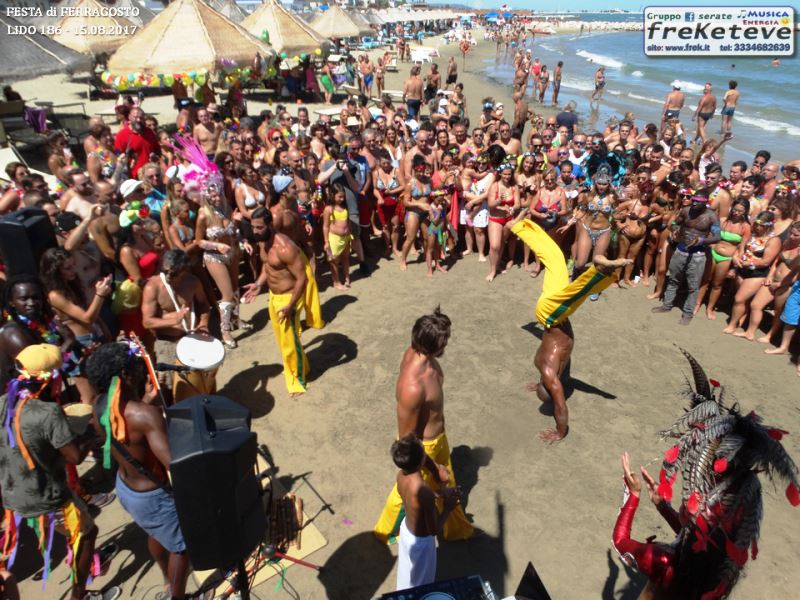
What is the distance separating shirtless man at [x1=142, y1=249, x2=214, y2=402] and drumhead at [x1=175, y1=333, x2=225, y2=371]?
9.4 inches

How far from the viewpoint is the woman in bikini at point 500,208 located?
7.89m

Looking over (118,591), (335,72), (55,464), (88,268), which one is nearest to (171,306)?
(88,268)

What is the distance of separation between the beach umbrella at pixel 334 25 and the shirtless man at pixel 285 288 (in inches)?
722

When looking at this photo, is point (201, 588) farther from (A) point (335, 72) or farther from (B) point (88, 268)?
(A) point (335, 72)

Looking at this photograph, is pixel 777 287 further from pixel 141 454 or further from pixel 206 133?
pixel 206 133

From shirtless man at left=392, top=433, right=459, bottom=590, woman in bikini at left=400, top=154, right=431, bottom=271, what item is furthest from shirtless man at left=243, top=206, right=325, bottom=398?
woman in bikini at left=400, top=154, right=431, bottom=271

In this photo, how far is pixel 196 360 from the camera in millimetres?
4512

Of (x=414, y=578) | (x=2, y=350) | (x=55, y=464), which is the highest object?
(x=2, y=350)

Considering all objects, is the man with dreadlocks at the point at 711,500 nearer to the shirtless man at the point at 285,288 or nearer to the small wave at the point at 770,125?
the shirtless man at the point at 285,288

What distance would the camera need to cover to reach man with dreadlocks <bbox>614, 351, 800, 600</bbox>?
99.7 inches

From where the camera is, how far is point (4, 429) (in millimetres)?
3221

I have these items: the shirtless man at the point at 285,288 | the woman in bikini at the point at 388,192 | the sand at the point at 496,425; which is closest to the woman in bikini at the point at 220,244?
the sand at the point at 496,425

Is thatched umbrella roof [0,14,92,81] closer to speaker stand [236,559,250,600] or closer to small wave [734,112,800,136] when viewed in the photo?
speaker stand [236,559,250,600]

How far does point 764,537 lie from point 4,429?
5550 mm
